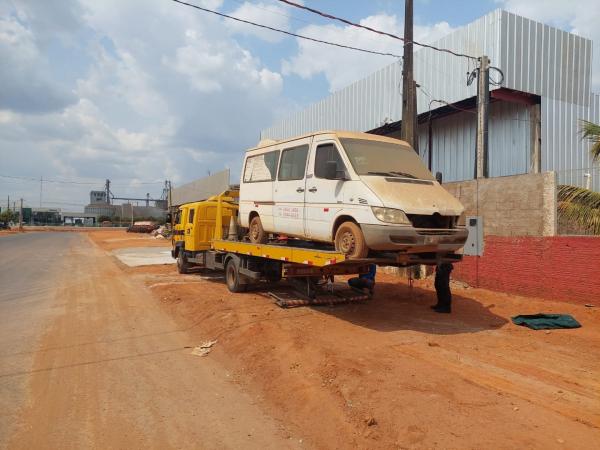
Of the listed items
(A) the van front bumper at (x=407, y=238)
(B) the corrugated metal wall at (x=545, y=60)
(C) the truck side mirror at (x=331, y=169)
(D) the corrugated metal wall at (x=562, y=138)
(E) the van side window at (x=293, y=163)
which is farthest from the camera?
(D) the corrugated metal wall at (x=562, y=138)

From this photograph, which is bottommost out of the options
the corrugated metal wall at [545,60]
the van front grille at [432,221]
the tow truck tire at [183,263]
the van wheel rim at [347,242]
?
the tow truck tire at [183,263]

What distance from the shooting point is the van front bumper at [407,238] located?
6852 mm

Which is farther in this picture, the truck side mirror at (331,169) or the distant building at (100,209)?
the distant building at (100,209)

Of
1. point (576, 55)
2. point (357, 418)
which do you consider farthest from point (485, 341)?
point (576, 55)

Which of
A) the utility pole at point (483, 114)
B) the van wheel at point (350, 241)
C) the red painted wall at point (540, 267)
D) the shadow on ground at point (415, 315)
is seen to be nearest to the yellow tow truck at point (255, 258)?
the van wheel at point (350, 241)

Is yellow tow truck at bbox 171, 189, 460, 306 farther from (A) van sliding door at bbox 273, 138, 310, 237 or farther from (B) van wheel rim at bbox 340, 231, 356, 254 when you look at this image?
(A) van sliding door at bbox 273, 138, 310, 237

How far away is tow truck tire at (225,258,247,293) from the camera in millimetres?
11367

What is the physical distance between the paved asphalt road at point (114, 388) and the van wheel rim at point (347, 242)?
255cm

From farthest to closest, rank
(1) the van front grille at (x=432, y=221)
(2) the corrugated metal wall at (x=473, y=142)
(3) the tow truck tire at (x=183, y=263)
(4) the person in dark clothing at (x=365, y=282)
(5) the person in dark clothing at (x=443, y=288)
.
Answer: (2) the corrugated metal wall at (x=473, y=142)
(3) the tow truck tire at (x=183, y=263)
(4) the person in dark clothing at (x=365, y=282)
(5) the person in dark clothing at (x=443, y=288)
(1) the van front grille at (x=432, y=221)

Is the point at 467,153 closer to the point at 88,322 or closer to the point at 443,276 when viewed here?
the point at 443,276

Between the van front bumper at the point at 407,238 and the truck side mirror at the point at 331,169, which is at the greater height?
the truck side mirror at the point at 331,169

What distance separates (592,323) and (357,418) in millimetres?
6123

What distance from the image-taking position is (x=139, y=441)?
4156mm

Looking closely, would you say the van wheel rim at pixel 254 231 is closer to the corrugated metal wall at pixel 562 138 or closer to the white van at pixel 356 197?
the white van at pixel 356 197
